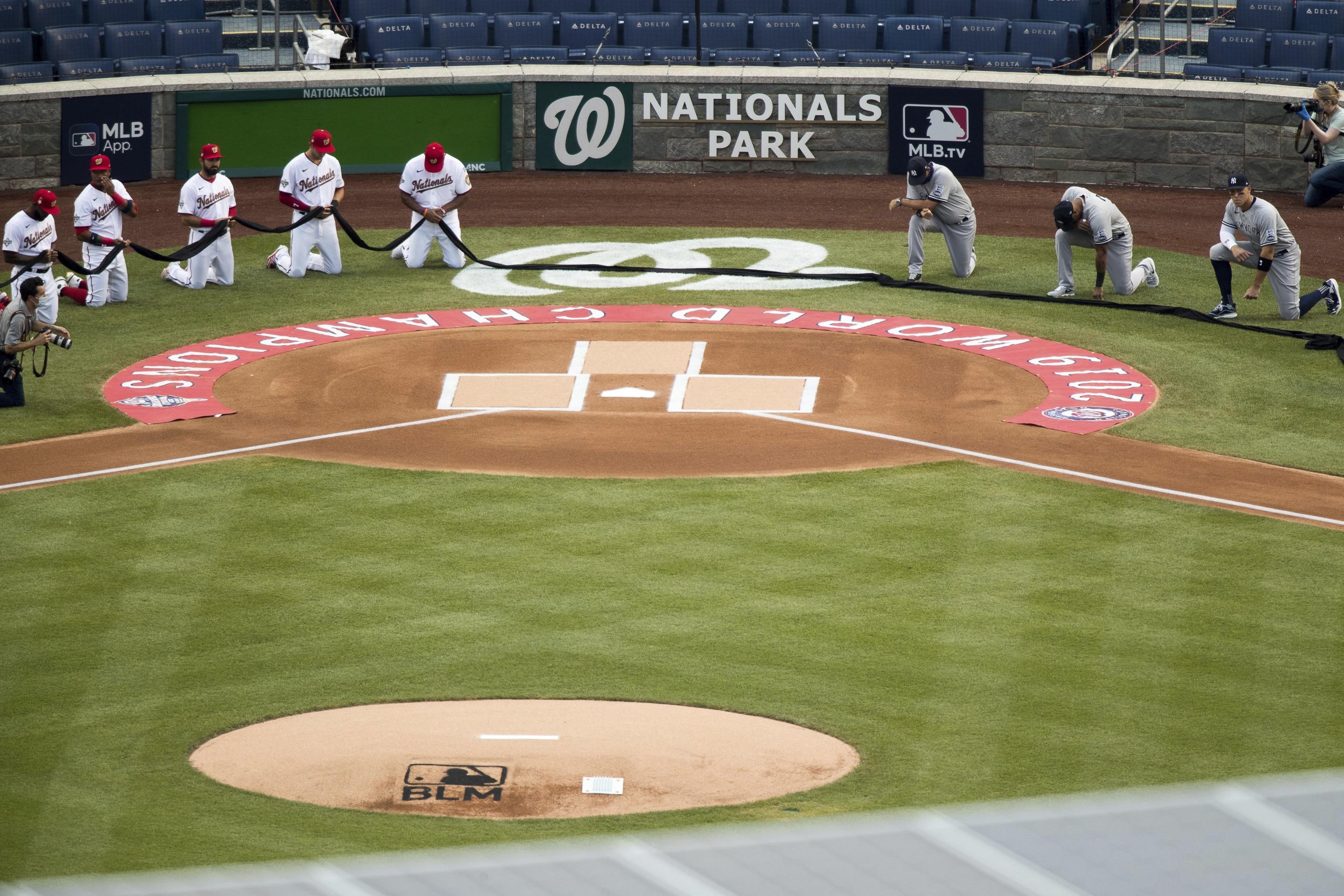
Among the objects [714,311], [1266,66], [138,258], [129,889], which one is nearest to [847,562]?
[714,311]

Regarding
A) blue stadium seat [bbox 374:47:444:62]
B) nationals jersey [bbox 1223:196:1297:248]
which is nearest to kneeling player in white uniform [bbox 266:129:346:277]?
blue stadium seat [bbox 374:47:444:62]

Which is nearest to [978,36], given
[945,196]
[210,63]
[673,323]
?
[945,196]

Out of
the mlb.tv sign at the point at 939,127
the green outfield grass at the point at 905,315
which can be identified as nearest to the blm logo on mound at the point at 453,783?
the green outfield grass at the point at 905,315

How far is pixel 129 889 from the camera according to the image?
3.11 meters

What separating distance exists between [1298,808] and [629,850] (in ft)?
4.42

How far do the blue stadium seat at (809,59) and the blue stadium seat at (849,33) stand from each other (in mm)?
472

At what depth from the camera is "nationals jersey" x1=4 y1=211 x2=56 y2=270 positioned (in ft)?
63.9

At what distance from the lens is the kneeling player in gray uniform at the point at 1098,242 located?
2009 centimetres

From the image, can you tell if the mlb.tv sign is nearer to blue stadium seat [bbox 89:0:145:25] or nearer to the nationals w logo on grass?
the nationals w logo on grass

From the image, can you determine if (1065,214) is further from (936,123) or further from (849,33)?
(849,33)

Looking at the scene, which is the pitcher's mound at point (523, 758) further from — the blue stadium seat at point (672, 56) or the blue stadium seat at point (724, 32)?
the blue stadium seat at point (724, 32)

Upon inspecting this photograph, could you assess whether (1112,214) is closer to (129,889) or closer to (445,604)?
(445,604)

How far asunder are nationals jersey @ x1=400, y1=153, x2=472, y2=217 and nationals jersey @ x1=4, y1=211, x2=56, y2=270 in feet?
16.9

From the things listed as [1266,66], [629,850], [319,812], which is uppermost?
[1266,66]
